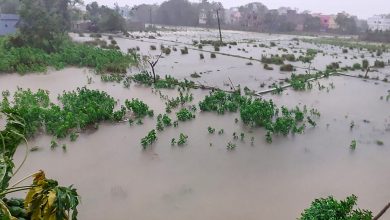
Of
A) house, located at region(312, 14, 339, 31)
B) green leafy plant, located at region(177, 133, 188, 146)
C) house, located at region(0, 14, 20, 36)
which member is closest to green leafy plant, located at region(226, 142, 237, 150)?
green leafy plant, located at region(177, 133, 188, 146)

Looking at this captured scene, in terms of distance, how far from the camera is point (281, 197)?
26.3 feet

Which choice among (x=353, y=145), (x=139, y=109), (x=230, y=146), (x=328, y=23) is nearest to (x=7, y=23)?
(x=139, y=109)

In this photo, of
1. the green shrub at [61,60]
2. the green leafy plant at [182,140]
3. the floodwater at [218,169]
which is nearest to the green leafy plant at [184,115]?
the floodwater at [218,169]

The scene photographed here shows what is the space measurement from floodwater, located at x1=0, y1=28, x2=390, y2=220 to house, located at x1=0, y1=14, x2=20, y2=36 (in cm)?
2995

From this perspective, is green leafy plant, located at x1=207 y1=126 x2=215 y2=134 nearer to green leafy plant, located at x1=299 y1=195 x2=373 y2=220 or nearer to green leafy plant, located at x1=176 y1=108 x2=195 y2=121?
green leafy plant, located at x1=176 y1=108 x2=195 y2=121

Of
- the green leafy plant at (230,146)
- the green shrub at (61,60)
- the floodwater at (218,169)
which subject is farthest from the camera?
the green shrub at (61,60)

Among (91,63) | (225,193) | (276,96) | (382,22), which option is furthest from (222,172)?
(382,22)

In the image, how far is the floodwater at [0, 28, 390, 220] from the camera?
7.57m

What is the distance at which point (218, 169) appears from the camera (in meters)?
9.16

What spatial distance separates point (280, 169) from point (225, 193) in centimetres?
214

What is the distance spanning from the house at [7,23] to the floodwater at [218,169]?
29.9 meters

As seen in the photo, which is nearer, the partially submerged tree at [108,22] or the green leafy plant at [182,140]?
the green leafy plant at [182,140]

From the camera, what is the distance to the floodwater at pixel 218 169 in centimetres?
757

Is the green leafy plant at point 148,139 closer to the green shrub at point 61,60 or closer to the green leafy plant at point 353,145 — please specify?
the green leafy plant at point 353,145
